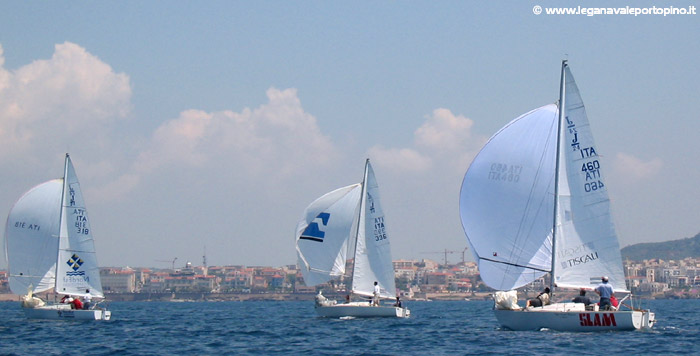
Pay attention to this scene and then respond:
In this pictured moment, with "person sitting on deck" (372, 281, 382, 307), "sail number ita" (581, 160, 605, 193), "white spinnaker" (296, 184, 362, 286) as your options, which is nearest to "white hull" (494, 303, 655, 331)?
"sail number ita" (581, 160, 605, 193)

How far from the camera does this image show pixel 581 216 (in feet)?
101

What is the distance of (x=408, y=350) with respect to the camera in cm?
2783

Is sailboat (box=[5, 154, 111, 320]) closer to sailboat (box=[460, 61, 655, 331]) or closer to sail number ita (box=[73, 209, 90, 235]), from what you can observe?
sail number ita (box=[73, 209, 90, 235])

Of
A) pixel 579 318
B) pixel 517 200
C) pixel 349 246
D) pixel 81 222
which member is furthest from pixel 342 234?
pixel 579 318

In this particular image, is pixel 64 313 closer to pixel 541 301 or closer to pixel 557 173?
pixel 541 301

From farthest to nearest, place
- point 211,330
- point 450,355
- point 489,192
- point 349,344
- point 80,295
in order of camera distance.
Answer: point 80,295
point 211,330
point 489,192
point 349,344
point 450,355

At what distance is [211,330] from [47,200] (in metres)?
11.3

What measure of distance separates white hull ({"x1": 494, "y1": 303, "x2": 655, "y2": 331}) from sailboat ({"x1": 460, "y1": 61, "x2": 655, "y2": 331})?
0.14 ft

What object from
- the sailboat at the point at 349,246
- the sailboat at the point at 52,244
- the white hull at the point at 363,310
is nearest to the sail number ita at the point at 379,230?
the sailboat at the point at 349,246

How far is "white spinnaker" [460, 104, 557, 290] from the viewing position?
31609 mm

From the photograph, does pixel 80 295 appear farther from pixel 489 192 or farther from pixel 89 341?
pixel 489 192

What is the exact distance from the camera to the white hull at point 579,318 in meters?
28.9

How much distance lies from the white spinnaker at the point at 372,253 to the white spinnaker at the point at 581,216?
49.0 feet

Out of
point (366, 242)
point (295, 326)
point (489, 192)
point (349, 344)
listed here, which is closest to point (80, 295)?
point (295, 326)
